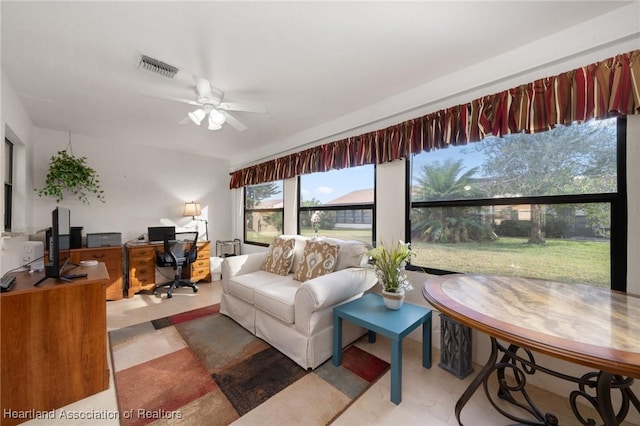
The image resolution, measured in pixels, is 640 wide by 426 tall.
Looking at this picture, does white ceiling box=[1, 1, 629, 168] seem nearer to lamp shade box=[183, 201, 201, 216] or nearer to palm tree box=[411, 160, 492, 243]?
palm tree box=[411, 160, 492, 243]

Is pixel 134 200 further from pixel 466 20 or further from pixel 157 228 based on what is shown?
pixel 466 20

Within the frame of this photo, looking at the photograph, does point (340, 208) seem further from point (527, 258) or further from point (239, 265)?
point (527, 258)

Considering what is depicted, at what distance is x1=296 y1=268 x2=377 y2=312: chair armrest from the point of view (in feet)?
6.05

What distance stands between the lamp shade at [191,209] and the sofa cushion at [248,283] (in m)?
2.18

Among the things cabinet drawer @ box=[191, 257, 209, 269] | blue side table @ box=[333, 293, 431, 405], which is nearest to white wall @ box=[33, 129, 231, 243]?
cabinet drawer @ box=[191, 257, 209, 269]

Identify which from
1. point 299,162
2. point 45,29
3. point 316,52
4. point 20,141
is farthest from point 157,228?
point 316,52

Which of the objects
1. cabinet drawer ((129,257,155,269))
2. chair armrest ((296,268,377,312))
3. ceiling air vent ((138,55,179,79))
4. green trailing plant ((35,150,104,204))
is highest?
ceiling air vent ((138,55,179,79))

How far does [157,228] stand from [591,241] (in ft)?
16.6

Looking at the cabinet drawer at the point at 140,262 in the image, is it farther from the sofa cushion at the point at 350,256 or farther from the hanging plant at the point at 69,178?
the sofa cushion at the point at 350,256

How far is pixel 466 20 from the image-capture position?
1.51 meters

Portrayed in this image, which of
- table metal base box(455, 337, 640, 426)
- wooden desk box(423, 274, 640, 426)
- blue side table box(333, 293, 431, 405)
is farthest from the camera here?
blue side table box(333, 293, 431, 405)

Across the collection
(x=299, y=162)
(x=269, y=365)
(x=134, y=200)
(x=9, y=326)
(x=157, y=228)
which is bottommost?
(x=269, y=365)

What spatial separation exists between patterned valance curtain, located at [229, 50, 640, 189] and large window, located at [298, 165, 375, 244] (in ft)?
1.07

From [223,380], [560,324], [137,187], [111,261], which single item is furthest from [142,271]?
[560,324]
